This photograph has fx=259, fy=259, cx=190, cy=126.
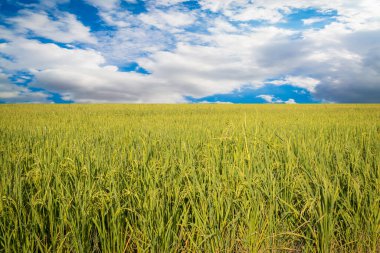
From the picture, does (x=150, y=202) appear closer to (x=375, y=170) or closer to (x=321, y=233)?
(x=321, y=233)

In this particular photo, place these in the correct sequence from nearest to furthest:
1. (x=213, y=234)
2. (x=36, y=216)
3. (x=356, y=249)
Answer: (x=213, y=234) → (x=36, y=216) → (x=356, y=249)

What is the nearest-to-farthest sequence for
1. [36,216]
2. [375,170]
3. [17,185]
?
1. [36,216]
2. [17,185]
3. [375,170]

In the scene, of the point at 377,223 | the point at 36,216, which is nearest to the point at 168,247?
the point at 36,216

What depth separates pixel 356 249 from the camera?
216 centimetres

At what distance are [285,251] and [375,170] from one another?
1.73m

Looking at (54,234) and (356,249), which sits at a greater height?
(54,234)

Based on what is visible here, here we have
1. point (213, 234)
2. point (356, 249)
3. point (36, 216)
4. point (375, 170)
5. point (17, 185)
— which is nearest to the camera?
point (213, 234)

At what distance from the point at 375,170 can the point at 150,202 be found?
104 inches

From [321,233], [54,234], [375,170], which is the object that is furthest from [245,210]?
[375,170]

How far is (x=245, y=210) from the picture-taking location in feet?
7.32

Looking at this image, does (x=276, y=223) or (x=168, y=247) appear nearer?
(x=168, y=247)

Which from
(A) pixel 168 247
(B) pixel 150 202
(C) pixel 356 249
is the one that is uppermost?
(B) pixel 150 202

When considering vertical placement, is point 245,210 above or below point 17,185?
below

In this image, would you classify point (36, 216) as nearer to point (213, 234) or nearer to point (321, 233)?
point (213, 234)
